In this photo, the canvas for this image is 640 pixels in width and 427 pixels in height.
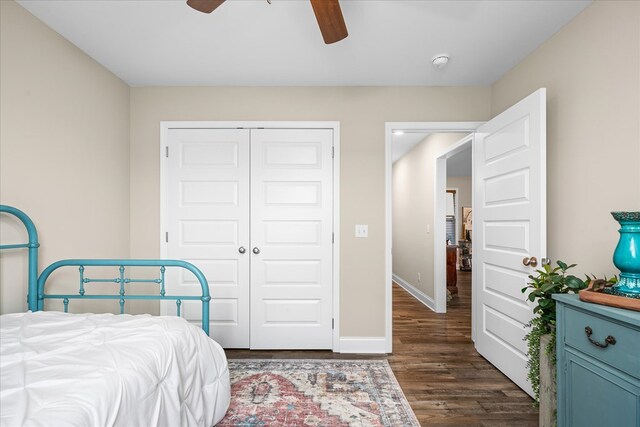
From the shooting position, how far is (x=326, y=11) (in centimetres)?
144

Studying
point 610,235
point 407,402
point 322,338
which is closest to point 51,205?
point 322,338

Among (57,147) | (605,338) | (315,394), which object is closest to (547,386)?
(605,338)

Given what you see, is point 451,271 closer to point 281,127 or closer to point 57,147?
point 281,127

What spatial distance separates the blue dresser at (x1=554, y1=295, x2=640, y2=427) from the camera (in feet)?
3.78

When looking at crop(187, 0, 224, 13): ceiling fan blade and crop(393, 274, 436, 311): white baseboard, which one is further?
crop(393, 274, 436, 311): white baseboard

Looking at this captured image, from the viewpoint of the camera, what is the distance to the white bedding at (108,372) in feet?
3.02

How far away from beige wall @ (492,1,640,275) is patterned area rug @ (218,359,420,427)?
1.49m

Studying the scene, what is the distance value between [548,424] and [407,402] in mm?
769

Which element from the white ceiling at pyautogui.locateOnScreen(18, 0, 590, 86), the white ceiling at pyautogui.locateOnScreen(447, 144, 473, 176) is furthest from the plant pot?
the white ceiling at pyautogui.locateOnScreen(447, 144, 473, 176)

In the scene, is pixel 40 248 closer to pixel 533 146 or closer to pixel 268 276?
pixel 268 276

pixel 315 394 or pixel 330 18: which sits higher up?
pixel 330 18

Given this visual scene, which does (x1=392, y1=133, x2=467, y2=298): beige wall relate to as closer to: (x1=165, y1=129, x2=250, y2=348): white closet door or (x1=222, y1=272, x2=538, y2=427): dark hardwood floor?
(x1=222, y1=272, x2=538, y2=427): dark hardwood floor

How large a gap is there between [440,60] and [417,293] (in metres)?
3.64

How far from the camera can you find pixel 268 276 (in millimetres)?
2934
